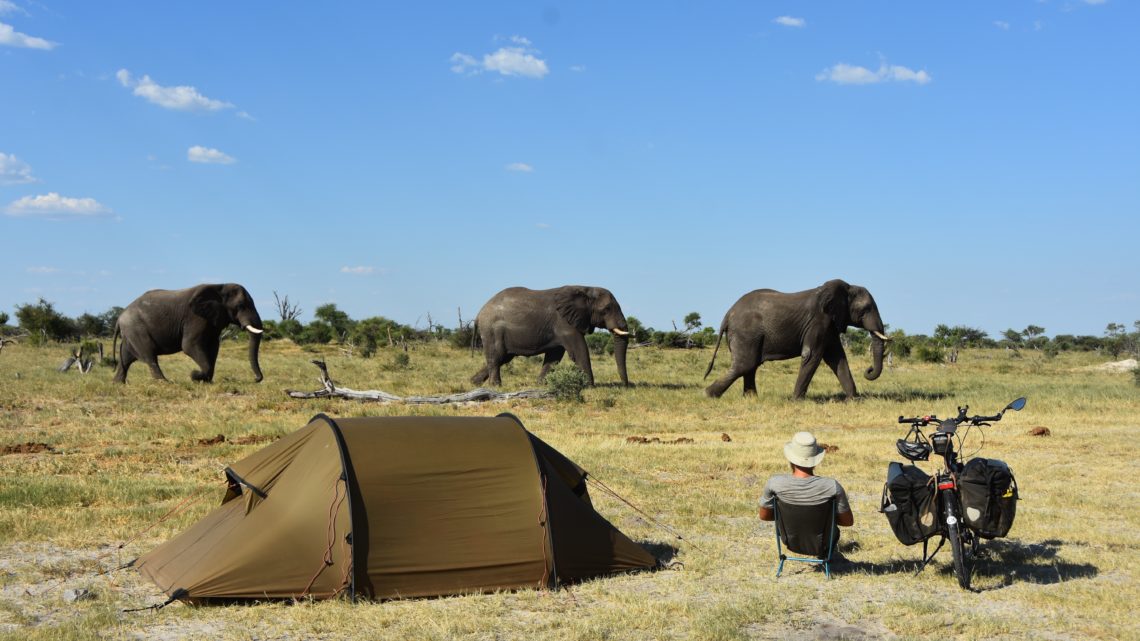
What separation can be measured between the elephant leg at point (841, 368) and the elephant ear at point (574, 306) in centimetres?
665

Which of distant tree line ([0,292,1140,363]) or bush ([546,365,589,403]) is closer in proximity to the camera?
bush ([546,365,589,403])

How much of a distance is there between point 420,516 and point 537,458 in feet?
3.97

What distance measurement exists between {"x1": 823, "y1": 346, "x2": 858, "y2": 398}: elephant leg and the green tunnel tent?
16419 mm

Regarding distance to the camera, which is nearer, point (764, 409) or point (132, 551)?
point (132, 551)

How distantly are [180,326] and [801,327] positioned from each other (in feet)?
51.7

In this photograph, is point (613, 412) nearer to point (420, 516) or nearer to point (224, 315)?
point (224, 315)

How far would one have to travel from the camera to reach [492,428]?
9414 mm

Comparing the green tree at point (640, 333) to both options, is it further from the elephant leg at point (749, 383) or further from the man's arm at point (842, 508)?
the man's arm at point (842, 508)

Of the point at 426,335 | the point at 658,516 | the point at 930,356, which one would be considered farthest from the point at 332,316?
the point at 658,516

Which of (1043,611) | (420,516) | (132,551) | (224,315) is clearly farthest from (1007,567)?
(224,315)

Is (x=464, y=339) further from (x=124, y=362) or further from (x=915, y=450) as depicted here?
(x=915, y=450)

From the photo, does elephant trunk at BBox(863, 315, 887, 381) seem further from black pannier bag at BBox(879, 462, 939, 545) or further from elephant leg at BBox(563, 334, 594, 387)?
black pannier bag at BBox(879, 462, 939, 545)

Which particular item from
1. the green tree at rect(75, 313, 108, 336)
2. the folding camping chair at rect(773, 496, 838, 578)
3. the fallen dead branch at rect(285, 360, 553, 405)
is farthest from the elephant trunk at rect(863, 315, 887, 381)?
the green tree at rect(75, 313, 108, 336)

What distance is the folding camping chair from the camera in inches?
342
